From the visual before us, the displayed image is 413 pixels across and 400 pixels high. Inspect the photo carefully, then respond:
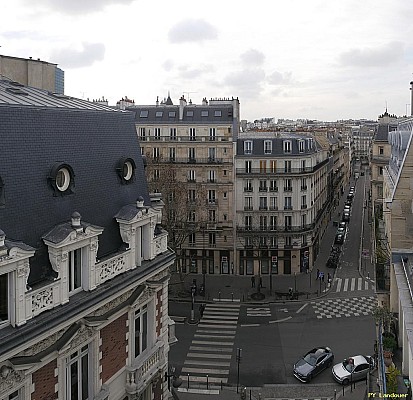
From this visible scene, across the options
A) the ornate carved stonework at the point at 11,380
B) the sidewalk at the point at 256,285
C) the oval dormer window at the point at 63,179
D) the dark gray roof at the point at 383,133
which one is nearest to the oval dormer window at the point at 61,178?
the oval dormer window at the point at 63,179

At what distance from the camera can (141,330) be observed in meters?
18.0

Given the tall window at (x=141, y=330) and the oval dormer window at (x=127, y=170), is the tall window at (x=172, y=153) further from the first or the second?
the tall window at (x=141, y=330)

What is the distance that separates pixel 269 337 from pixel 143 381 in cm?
1880

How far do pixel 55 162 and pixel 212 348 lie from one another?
21.5 m

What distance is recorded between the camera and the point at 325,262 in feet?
180

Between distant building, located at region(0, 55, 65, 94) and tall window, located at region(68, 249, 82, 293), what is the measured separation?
996cm

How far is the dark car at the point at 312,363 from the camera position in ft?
92.8

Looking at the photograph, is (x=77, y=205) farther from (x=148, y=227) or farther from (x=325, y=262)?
(x=325, y=262)

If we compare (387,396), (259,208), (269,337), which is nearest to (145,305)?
(387,396)

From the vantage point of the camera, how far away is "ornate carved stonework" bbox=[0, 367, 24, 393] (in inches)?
462

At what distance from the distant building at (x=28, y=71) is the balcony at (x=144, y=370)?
12001mm

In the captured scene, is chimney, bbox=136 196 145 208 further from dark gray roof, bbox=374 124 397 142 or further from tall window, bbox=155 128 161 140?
dark gray roof, bbox=374 124 397 142

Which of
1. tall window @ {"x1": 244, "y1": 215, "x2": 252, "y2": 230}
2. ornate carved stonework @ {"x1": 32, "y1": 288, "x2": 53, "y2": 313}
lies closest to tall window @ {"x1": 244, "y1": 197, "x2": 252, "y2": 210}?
tall window @ {"x1": 244, "y1": 215, "x2": 252, "y2": 230}

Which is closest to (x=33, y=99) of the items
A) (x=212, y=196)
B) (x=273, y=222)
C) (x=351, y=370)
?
(x=351, y=370)
